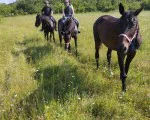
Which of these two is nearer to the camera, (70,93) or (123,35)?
(70,93)

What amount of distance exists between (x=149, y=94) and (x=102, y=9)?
231ft

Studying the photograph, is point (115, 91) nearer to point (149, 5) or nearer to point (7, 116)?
point (7, 116)

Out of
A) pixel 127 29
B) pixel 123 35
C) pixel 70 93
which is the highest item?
pixel 127 29

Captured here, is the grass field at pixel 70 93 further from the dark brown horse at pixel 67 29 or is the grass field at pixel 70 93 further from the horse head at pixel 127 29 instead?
the dark brown horse at pixel 67 29

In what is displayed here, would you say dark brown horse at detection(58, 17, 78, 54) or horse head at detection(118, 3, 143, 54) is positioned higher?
horse head at detection(118, 3, 143, 54)

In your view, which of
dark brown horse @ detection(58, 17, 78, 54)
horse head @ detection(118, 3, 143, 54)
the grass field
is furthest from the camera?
dark brown horse @ detection(58, 17, 78, 54)

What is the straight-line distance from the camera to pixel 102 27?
9.10 m

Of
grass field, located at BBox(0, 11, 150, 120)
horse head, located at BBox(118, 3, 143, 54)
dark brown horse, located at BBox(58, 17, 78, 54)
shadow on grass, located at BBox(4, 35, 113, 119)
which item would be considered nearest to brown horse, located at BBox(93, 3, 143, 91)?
horse head, located at BBox(118, 3, 143, 54)

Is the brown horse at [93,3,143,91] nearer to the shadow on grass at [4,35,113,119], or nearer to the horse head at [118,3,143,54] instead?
the horse head at [118,3,143,54]

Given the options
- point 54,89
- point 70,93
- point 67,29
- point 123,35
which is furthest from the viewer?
point 67,29

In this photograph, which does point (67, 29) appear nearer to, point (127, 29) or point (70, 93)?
point (127, 29)

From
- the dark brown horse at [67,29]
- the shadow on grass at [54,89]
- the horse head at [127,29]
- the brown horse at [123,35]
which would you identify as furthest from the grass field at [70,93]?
the dark brown horse at [67,29]

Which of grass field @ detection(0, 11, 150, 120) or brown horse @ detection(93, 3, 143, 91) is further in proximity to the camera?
brown horse @ detection(93, 3, 143, 91)

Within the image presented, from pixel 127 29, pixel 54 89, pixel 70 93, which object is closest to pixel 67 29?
pixel 54 89
